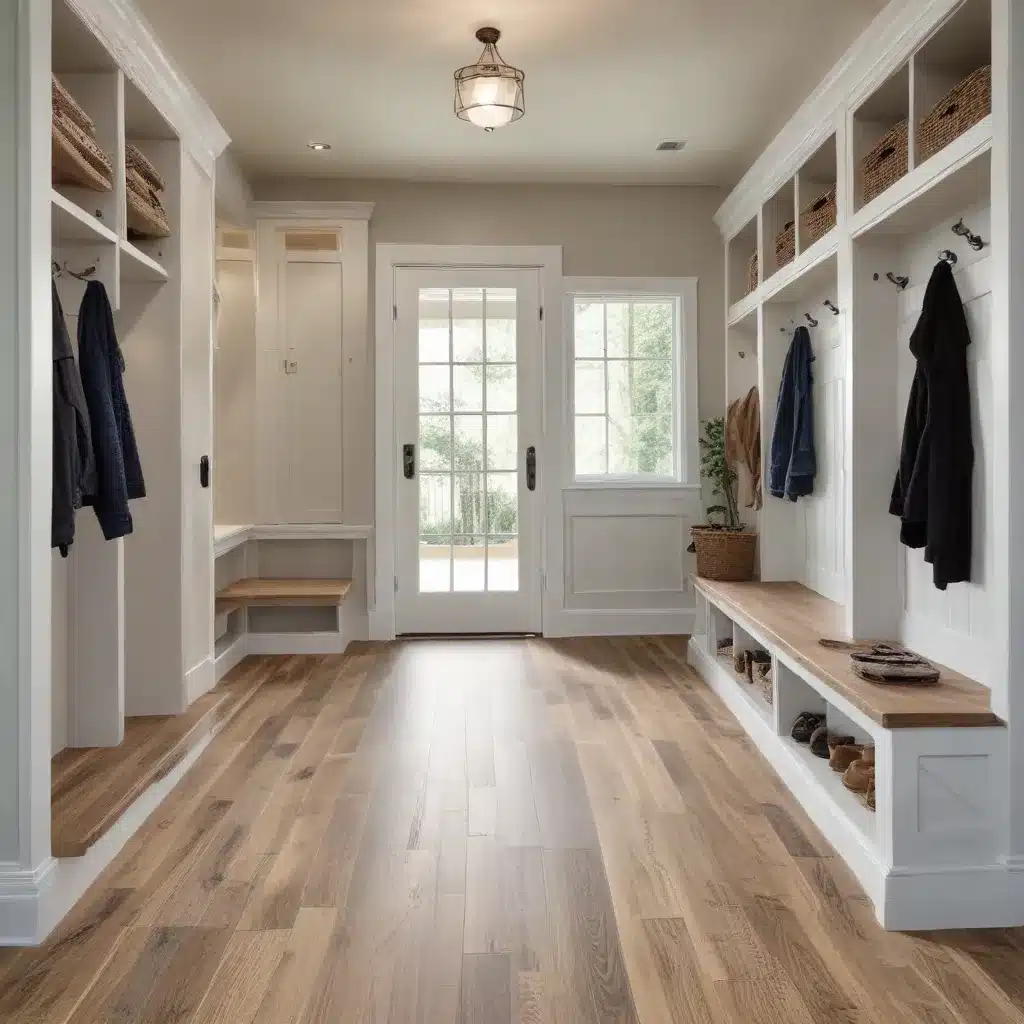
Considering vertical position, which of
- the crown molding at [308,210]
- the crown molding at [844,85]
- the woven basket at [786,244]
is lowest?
the woven basket at [786,244]


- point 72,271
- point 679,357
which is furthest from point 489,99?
point 679,357

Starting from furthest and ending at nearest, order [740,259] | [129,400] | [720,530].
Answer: [740,259]
[720,530]
[129,400]

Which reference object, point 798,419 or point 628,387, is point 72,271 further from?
point 628,387

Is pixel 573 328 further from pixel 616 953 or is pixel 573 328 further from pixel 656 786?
pixel 616 953

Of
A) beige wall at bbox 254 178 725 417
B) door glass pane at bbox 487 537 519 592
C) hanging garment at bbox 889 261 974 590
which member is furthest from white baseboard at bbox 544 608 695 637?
hanging garment at bbox 889 261 974 590

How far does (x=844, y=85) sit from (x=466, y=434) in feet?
9.41

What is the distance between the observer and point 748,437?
196 inches

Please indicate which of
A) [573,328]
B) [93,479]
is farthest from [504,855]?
[573,328]

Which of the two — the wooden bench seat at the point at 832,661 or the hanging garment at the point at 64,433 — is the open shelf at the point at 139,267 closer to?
the hanging garment at the point at 64,433

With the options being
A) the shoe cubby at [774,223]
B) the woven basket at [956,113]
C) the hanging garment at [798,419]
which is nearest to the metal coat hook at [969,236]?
the woven basket at [956,113]

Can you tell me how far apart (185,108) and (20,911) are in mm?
2893

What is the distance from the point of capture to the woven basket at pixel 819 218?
11.7 ft

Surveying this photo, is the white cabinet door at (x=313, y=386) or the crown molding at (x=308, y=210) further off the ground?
the crown molding at (x=308, y=210)

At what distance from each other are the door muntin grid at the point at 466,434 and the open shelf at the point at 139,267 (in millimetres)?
2078
